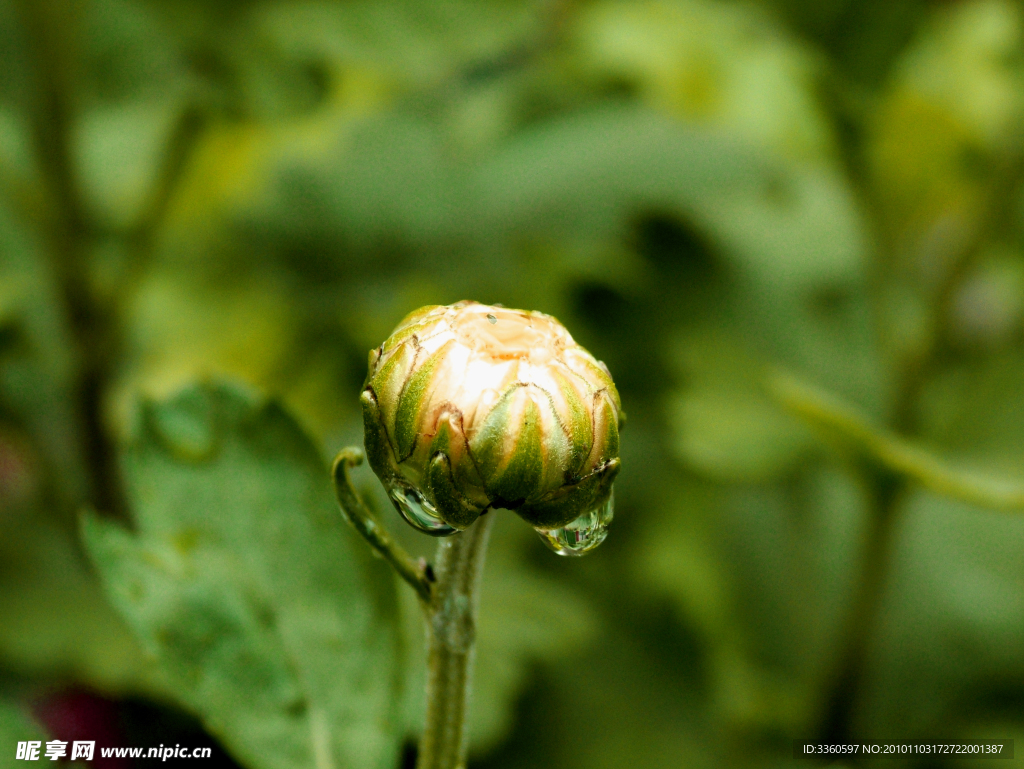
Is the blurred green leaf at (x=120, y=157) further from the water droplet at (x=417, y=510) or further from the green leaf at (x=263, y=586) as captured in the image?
the water droplet at (x=417, y=510)

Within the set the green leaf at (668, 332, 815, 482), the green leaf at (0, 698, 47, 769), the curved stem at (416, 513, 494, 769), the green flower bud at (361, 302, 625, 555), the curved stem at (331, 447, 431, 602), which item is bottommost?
the green leaf at (0, 698, 47, 769)

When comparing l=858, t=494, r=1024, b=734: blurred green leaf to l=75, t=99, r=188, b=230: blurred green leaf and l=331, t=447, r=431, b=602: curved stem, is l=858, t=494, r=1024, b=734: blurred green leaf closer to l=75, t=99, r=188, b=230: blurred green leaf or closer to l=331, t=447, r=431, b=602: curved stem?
l=331, t=447, r=431, b=602: curved stem

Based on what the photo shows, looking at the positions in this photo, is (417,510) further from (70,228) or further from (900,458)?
(70,228)

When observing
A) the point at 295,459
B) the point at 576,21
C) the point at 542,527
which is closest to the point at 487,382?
the point at 542,527

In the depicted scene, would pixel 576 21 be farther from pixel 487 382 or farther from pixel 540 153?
pixel 487 382

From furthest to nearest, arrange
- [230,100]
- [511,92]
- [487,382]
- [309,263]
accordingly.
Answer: [511,92] → [309,263] → [230,100] → [487,382]

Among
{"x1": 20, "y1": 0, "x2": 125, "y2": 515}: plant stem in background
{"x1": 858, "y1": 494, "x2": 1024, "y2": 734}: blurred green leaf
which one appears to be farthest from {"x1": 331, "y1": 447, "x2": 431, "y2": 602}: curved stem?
{"x1": 858, "y1": 494, "x2": 1024, "y2": 734}: blurred green leaf
